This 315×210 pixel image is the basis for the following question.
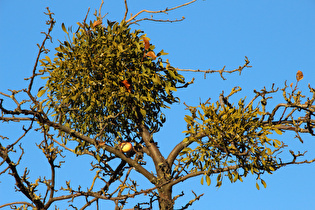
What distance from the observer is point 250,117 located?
513cm

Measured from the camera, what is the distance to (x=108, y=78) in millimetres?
5484

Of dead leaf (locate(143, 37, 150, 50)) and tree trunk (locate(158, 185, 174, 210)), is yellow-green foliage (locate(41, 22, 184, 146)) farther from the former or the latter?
tree trunk (locate(158, 185, 174, 210))

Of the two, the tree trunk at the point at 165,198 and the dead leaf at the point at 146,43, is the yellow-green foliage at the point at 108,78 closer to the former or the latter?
the dead leaf at the point at 146,43

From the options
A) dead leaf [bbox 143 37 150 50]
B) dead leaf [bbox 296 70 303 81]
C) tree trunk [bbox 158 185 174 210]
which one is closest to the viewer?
dead leaf [bbox 296 70 303 81]

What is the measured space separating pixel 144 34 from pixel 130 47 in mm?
313

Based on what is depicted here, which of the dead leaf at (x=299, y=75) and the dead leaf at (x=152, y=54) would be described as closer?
the dead leaf at (x=299, y=75)

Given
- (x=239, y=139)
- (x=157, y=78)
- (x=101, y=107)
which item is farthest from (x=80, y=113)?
(x=239, y=139)

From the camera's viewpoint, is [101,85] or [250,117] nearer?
[250,117]

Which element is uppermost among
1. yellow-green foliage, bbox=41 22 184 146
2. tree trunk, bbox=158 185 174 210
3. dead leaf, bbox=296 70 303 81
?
yellow-green foliage, bbox=41 22 184 146

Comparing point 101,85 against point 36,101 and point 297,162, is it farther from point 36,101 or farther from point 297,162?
point 297,162

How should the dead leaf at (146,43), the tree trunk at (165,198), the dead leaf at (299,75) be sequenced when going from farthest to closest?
the dead leaf at (146,43) → the tree trunk at (165,198) → the dead leaf at (299,75)

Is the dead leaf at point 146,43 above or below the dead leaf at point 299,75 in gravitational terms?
above

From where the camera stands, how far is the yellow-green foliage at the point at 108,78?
545cm

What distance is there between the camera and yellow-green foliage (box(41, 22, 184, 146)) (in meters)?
5.45
